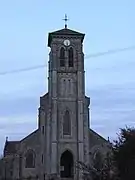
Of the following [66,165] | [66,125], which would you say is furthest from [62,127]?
[66,165]

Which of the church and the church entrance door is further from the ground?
the church

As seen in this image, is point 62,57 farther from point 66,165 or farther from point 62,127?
point 66,165

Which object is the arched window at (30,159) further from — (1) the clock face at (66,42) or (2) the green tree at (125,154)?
(2) the green tree at (125,154)

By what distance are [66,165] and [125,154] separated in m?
42.5

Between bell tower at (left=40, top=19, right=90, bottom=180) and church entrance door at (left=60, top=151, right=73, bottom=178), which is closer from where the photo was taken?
bell tower at (left=40, top=19, right=90, bottom=180)

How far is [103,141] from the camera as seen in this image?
218 feet

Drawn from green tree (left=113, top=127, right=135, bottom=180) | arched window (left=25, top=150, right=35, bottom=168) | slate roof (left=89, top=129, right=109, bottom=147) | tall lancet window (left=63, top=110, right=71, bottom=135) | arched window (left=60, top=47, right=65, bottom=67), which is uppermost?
arched window (left=60, top=47, right=65, bottom=67)

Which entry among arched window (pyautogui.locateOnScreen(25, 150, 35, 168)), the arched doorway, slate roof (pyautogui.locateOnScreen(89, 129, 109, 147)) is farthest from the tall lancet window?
arched window (pyautogui.locateOnScreen(25, 150, 35, 168))

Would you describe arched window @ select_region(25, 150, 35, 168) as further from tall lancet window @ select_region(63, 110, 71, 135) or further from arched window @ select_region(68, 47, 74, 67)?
arched window @ select_region(68, 47, 74, 67)

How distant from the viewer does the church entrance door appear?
64.8 meters

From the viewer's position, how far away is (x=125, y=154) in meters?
24.5

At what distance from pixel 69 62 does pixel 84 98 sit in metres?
6.14

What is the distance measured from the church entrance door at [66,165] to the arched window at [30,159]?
14.2ft

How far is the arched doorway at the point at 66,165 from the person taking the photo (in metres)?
64.7
